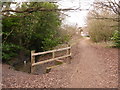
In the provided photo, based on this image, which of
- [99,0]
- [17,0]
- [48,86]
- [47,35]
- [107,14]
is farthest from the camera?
[107,14]

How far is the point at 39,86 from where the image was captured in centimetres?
419

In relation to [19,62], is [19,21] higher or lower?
higher

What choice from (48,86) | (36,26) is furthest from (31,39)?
(48,86)

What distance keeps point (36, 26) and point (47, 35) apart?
3.96 ft

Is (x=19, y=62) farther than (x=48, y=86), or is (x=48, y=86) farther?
(x=19, y=62)

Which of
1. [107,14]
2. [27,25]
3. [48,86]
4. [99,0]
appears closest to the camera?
[48,86]

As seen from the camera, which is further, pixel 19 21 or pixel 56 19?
pixel 56 19

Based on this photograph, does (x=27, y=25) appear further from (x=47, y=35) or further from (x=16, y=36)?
(x=47, y=35)

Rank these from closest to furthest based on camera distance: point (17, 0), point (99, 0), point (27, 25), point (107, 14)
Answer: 1. point (17, 0)
2. point (99, 0)
3. point (27, 25)
4. point (107, 14)

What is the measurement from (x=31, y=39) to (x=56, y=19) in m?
2.89

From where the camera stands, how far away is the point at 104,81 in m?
4.34

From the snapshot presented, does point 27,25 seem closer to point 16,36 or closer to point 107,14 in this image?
point 16,36

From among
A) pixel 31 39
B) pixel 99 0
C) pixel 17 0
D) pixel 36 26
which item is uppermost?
pixel 99 0

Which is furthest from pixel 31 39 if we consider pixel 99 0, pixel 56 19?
pixel 99 0
